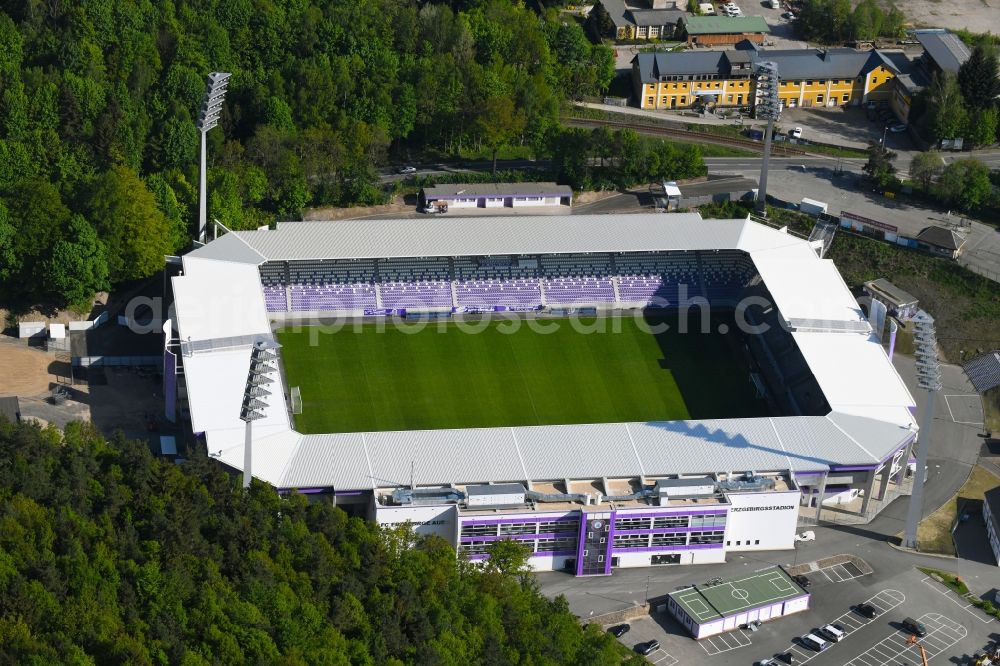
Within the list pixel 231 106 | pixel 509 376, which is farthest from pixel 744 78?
pixel 509 376

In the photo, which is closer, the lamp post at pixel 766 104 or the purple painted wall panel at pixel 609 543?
the purple painted wall panel at pixel 609 543

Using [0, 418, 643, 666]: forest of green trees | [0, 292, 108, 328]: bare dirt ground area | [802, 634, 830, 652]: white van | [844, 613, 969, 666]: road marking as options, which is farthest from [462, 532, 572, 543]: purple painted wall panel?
[0, 292, 108, 328]: bare dirt ground area

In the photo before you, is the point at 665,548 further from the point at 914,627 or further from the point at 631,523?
the point at 914,627

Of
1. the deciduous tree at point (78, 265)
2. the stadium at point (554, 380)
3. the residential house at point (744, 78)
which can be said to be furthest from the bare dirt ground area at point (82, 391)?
the residential house at point (744, 78)

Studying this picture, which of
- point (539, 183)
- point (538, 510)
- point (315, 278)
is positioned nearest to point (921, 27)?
point (539, 183)

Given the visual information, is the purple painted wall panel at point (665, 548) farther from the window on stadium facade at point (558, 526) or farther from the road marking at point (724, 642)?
the road marking at point (724, 642)

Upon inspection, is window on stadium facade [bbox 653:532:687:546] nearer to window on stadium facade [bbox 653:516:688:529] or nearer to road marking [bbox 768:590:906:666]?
window on stadium facade [bbox 653:516:688:529]

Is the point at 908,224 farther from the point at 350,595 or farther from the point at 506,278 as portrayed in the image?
the point at 350,595

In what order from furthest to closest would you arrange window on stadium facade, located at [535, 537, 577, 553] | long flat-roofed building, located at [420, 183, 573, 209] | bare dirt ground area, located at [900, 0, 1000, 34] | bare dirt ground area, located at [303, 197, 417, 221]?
1. bare dirt ground area, located at [900, 0, 1000, 34]
2. long flat-roofed building, located at [420, 183, 573, 209]
3. bare dirt ground area, located at [303, 197, 417, 221]
4. window on stadium facade, located at [535, 537, 577, 553]
